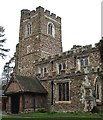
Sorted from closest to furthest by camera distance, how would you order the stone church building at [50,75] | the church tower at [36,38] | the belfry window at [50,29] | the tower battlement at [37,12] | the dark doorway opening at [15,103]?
the stone church building at [50,75]
the dark doorway opening at [15,103]
the church tower at [36,38]
the tower battlement at [37,12]
the belfry window at [50,29]

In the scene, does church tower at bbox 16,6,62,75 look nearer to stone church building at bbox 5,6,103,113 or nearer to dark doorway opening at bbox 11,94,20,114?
stone church building at bbox 5,6,103,113

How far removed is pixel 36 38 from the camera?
39.5 meters

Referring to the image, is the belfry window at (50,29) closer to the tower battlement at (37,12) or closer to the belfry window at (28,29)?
the tower battlement at (37,12)

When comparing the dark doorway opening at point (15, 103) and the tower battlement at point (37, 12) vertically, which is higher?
the tower battlement at point (37, 12)

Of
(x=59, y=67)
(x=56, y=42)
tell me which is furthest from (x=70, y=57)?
(x=56, y=42)

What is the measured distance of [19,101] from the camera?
3133cm

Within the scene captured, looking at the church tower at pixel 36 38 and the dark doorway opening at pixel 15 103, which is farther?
the church tower at pixel 36 38

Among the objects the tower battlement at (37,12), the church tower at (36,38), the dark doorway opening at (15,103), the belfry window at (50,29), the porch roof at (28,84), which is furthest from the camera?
the belfry window at (50,29)

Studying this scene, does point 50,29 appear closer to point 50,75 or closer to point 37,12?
point 37,12

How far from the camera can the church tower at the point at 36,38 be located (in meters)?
39.0

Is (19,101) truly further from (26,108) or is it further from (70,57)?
(70,57)

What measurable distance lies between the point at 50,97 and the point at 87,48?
8250 millimetres

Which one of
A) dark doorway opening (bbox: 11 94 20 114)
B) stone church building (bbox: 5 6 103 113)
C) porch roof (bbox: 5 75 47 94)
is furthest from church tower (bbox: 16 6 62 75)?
dark doorway opening (bbox: 11 94 20 114)

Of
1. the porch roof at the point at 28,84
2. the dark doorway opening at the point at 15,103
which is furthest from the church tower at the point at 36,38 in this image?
the dark doorway opening at the point at 15,103
